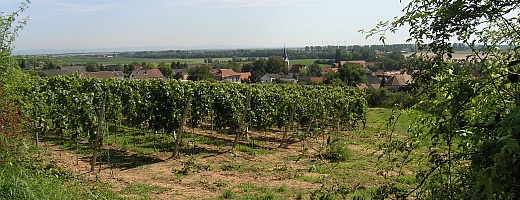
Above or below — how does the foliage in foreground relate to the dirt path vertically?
above

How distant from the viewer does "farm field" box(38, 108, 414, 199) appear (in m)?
7.38

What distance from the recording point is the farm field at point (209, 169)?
738 cm

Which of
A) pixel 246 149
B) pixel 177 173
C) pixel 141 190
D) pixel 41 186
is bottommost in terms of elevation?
pixel 246 149

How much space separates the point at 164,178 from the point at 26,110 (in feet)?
14.4

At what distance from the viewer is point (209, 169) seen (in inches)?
367

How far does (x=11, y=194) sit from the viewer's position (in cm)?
484

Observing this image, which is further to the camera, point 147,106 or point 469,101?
point 147,106

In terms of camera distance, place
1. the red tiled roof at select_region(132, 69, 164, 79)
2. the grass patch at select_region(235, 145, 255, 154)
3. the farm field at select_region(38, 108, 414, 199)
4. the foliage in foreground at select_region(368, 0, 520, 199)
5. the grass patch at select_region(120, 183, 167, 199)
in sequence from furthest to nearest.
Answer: the red tiled roof at select_region(132, 69, 164, 79)
the grass patch at select_region(235, 145, 255, 154)
the farm field at select_region(38, 108, 414, 199)
the grass patch at select_region(120, 183, 167, 199)
the foliage in foreground at select_region(368, 0, 520, 199)

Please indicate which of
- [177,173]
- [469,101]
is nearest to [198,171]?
[177,173]

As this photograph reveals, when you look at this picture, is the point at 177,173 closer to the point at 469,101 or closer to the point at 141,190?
the point at 141,190

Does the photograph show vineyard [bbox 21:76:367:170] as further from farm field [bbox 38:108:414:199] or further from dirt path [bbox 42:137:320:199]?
dirt path [bbox 42:137:320:199]

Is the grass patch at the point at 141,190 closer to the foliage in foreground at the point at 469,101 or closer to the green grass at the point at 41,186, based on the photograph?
the green grass at the point at 41,186

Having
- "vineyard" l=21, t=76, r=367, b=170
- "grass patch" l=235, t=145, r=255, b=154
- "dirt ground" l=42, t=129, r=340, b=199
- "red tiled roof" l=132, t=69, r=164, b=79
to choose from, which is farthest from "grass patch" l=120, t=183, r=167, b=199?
"red tiled roof" l=132, t=69, r=164, b=79

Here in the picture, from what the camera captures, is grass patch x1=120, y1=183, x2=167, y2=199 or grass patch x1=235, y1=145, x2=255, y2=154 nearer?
grass patch x1=120, y1=183, x2=167, y2=199
